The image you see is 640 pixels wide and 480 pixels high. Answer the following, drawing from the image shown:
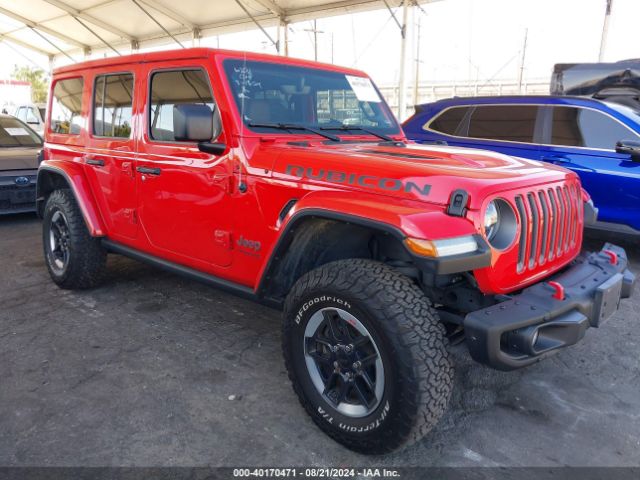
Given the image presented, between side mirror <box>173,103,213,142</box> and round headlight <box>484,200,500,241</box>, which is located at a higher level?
side mirror <box>173,103,213,142</box>

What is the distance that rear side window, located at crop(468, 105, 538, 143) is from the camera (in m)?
5.80

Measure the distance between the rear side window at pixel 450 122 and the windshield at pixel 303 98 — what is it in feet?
8.78

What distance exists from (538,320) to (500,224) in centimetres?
46

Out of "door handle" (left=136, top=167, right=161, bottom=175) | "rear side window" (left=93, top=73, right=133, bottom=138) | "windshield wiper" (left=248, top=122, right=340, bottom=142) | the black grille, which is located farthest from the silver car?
the black grille

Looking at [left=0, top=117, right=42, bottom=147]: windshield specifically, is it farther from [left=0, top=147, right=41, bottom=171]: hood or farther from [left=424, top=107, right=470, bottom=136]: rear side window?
[left=424, top=107, right=470, bottom=136]: rear side window

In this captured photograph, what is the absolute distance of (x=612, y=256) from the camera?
290 cm

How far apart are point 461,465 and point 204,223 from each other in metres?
1.91

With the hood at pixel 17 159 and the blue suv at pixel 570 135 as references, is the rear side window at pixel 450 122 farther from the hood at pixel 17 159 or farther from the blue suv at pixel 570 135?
the hood at pixel 17 159

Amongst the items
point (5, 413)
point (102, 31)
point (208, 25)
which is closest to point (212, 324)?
point (5, 413)

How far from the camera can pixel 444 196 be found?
7.25 ft

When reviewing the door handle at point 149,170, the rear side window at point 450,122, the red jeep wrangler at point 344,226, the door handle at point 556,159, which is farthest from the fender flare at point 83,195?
the door handle at point 556,159

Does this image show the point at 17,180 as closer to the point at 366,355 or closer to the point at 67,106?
the point at 67,106

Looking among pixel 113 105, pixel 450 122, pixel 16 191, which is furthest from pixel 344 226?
pixel 16 191

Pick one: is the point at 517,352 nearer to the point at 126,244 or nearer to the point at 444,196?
the point at 444,196
